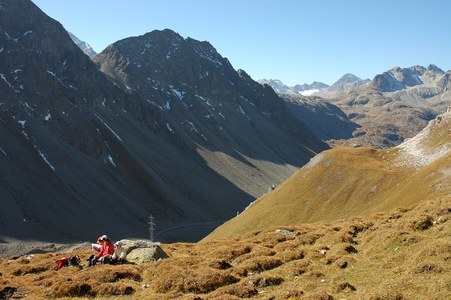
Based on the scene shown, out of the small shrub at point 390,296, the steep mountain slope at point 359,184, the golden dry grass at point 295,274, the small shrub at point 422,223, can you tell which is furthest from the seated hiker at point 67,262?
the steep mountain slope at point 359,184

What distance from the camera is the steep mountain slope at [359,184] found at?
242 feet

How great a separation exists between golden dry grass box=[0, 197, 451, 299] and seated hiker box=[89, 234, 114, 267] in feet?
4.59

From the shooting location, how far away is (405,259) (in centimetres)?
2470

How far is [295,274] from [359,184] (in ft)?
215

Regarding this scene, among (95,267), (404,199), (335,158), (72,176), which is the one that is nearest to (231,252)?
(95,267)

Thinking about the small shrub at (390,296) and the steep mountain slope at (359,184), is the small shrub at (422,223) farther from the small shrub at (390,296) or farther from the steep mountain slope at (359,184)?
the steep mountain slope at (359,184)

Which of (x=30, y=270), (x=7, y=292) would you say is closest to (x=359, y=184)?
(x=30, y=270)

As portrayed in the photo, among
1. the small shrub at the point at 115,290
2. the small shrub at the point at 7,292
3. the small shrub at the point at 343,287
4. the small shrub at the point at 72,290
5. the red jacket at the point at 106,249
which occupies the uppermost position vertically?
the red jacket at the point at 106,249

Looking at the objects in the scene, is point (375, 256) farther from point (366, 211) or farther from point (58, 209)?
point (58, 209)

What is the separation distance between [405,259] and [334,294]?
6.36m

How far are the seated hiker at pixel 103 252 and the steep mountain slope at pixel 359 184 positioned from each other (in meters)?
50.8

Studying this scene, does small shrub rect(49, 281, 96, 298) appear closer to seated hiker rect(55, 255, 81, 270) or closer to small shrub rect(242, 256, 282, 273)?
seated hiker rect(55, 255, 81, 270)

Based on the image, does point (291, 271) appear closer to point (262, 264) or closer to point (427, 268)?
point (262, 264)

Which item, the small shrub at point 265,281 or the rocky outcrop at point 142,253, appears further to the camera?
the rocky outcrop at point 142,253
